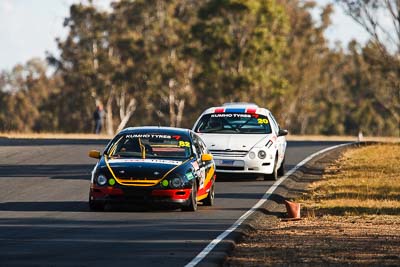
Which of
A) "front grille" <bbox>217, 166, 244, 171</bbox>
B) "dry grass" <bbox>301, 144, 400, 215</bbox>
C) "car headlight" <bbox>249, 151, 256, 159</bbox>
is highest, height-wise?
"car headlight" <bbox>249, 151, 256, 159</bbox>

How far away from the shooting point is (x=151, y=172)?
16984 millimetres

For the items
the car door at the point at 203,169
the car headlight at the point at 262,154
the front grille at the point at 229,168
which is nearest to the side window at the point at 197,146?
the car door at the point at 203,169

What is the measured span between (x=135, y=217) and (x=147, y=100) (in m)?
63.6

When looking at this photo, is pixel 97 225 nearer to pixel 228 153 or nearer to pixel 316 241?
pixel 316 241

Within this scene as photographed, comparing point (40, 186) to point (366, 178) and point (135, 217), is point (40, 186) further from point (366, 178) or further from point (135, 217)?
point (366, 178)

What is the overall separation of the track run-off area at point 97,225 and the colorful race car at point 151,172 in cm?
24

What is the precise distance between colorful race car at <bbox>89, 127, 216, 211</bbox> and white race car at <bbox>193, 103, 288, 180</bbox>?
15.5 feet

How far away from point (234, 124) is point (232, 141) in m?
0.95

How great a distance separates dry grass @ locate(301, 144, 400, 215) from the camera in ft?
60.9

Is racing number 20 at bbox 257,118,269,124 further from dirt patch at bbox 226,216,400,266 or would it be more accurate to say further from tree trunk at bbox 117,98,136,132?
tree trunk at bbox 117,98,136,132

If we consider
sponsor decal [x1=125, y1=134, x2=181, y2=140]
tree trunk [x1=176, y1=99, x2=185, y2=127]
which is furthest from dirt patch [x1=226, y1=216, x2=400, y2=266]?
tree trunk [x1=176, y1=99, x2=185, y2=127]

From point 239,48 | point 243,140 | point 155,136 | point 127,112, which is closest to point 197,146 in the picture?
point 155,136

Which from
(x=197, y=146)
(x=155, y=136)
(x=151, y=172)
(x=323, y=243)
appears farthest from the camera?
(x=197, y=146)

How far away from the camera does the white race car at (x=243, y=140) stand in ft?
75.7
